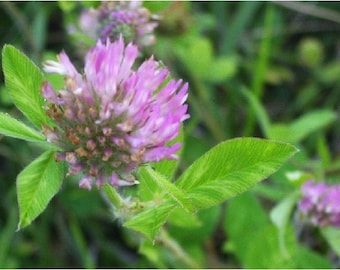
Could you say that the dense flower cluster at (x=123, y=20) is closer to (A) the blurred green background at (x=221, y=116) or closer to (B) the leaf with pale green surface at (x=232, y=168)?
(A) the blurred green background at (x=221, y=116)

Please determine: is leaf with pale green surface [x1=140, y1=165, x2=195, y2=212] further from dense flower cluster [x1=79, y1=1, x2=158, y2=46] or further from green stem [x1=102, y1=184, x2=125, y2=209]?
dense flower cluster [x1=79, y1=1, x2=158, y2=46]

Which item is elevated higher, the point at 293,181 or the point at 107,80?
the point at 107,80

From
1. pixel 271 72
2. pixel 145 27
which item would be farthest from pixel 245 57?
pixel 145 27

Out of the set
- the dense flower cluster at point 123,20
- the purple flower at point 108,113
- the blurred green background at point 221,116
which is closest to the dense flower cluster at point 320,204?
the blurred green background at point 221,116

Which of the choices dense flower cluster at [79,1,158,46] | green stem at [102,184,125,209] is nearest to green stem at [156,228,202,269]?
green stem at [102,184,125,209]

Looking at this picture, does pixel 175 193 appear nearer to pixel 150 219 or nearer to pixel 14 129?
pixel 150 219

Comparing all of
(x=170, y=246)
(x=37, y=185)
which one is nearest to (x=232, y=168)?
(x=37, y=185)

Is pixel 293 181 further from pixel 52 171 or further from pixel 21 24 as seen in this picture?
pixel 21 24
